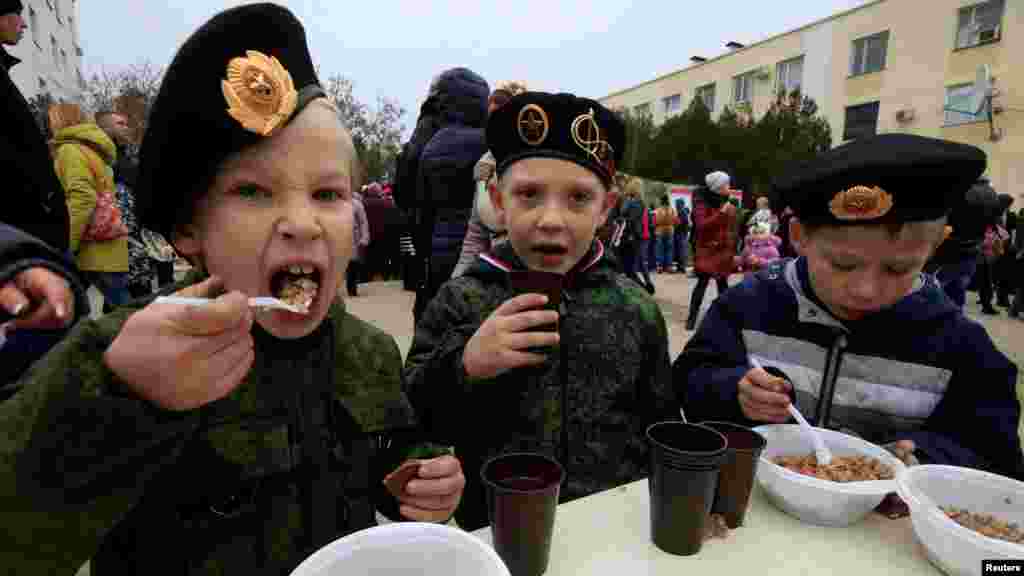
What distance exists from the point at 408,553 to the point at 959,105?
24964 mm

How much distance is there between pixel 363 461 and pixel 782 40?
3126 centimetres

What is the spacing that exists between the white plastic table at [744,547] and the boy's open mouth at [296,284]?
0.58 meters

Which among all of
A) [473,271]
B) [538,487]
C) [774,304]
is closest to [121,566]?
[538,487]

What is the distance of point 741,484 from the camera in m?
1.02

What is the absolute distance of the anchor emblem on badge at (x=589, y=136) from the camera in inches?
60.5

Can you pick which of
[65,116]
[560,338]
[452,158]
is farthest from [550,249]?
[65,116]

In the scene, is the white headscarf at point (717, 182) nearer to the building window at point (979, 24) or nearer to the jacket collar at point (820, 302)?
the jacket collar at point (820, 302)

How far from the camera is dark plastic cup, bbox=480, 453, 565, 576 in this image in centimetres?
84

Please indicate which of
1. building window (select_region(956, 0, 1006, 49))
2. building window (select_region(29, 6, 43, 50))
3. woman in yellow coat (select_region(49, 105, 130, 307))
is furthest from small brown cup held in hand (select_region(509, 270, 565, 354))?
building window (select_region(956, 0, 1006, 49))

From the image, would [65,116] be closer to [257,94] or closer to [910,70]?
[257,94]

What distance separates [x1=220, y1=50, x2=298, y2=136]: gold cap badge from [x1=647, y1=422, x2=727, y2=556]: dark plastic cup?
890 mm

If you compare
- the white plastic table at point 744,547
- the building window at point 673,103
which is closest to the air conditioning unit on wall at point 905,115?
the building window at point 673,103

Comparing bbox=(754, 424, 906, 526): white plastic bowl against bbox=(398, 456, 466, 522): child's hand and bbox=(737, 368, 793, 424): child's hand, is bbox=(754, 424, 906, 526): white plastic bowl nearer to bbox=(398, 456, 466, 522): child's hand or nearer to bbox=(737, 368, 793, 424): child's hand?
bbox=(737, 368, 793, 424): child's hand

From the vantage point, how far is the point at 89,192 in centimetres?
349
